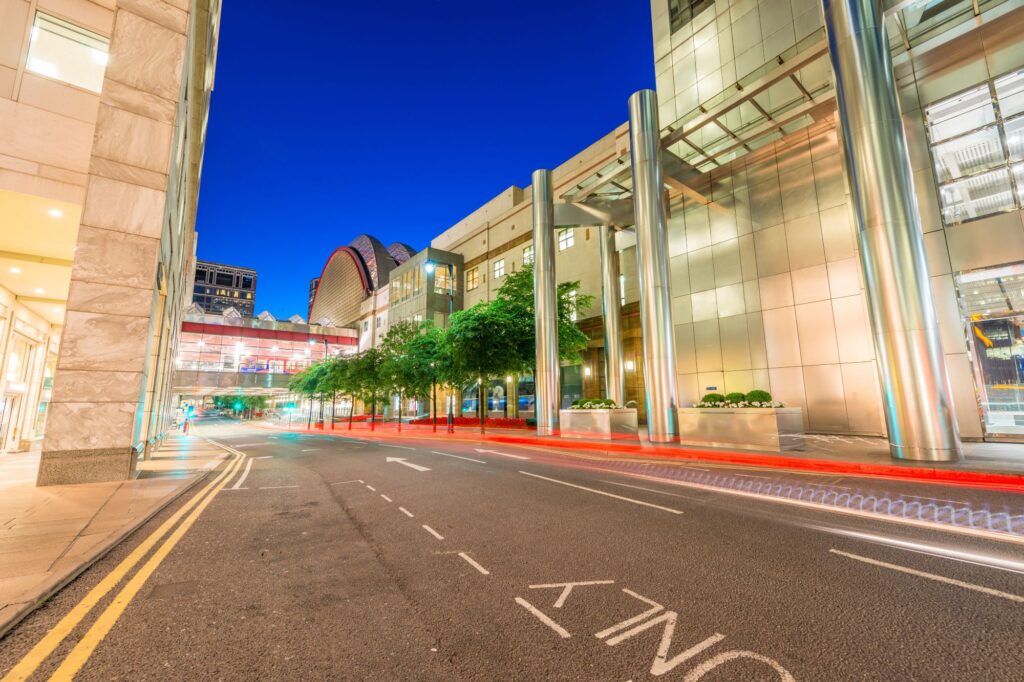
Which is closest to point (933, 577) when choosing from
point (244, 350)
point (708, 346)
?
point (708, 346)

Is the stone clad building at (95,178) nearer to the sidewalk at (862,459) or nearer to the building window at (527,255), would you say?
the sidewalk at (862,459)

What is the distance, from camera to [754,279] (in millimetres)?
21312

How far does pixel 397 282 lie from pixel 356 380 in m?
16.9

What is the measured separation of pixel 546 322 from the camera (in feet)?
73.1

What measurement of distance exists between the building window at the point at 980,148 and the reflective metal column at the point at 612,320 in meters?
14.4

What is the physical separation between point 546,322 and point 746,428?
10.6m

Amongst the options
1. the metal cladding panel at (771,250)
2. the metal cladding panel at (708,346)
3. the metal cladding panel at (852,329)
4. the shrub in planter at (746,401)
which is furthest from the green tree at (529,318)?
the metal cladding panel at (852,329)

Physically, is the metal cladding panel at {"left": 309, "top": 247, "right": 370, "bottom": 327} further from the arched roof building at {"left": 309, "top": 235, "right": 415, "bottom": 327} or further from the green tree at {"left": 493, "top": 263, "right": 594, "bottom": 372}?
the green tree at {"left": 493, "top": 263, "right": 594, "bottom": 372}

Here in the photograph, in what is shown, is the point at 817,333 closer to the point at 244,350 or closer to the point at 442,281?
the point at 442,281

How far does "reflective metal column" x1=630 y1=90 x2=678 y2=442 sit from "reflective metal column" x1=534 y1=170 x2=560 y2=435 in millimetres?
4971

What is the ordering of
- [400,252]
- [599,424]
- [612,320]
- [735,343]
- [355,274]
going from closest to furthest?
[599,424] → [735,343] → [612,320] → [355,274] → [400,252]

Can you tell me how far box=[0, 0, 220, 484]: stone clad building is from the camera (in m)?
9.08

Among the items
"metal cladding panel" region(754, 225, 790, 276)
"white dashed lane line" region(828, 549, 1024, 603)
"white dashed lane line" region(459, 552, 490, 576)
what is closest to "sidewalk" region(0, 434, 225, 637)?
"white dashed lane line" region(459, 552, 490, 576)

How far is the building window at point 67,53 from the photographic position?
966 centimetres
